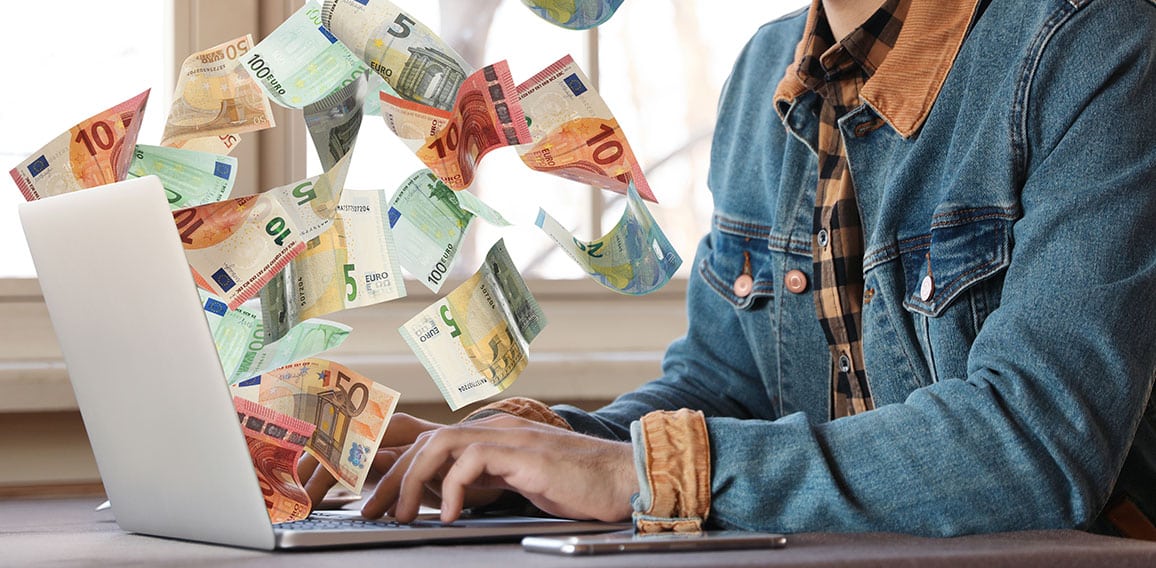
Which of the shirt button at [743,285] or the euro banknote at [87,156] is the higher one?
the euro banknote at [87,156]

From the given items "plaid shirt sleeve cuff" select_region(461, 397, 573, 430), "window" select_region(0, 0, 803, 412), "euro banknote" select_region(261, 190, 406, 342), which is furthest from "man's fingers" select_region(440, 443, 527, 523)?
"window" select_region(0, 0, 803, 412)

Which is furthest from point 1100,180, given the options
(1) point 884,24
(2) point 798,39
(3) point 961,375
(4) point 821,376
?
(2) point 798,39

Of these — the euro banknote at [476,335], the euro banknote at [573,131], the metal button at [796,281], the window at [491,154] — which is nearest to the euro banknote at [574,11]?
the euro banknote at [573,131]

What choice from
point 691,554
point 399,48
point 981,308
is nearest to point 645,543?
point 691,554

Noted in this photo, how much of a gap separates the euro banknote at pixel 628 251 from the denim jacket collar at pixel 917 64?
29 cm

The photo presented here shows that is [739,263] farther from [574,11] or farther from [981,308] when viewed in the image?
[574,11]

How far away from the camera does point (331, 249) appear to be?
78cm

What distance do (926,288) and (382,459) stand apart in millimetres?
476

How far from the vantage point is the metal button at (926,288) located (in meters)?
0.99

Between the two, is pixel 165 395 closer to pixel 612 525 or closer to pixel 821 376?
pixel 612 525

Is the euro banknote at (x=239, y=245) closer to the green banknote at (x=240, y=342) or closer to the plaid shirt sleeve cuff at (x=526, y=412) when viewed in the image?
the green banknote at (x=240, y=342)

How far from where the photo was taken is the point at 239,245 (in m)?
0.71

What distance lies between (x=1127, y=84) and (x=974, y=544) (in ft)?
1.43

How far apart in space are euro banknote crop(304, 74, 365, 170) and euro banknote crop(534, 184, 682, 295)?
0.49 ft
